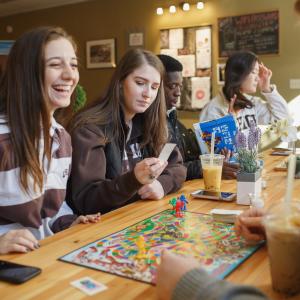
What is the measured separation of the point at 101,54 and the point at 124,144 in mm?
4938

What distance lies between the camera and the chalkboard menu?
5094mm

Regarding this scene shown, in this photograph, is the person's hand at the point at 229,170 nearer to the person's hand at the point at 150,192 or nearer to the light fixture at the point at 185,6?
the person's hand at the point at 150,192

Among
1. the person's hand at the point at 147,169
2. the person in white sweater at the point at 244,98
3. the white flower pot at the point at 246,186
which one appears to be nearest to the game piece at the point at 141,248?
the person's hand at the point at 147,169

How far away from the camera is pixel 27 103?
1351mm

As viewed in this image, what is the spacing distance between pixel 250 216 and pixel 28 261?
57cm

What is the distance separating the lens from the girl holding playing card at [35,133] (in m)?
1.30

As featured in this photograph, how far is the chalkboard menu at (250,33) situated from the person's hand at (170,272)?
4.80 m

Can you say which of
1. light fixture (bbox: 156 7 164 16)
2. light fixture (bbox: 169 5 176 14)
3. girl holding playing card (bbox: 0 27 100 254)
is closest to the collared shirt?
girl holding playing card (bbox: 0 27 100 254)

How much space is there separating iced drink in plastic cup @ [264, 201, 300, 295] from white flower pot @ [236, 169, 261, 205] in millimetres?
666

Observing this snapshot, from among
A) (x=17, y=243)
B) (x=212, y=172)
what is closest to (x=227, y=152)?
(x=212, y=172)

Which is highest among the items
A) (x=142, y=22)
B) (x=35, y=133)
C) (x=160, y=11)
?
(x=160, y=11)

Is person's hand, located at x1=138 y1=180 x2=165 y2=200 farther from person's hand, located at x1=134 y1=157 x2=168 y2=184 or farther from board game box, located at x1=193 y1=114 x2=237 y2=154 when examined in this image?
board game box, located at x1=193 y1=114 x2=237 y2=154

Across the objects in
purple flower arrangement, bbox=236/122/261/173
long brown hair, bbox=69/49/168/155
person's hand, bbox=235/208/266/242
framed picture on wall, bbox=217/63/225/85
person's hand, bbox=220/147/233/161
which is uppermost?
framed picture on wall, bbox=217/63/225/85

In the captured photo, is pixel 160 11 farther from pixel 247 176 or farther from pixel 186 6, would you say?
pixel 247 176
